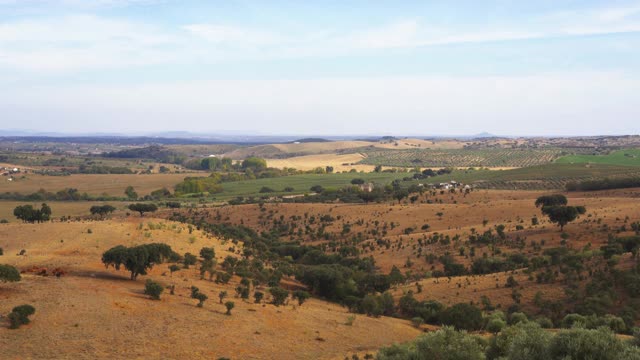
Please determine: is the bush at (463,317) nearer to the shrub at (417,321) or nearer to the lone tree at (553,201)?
the shrub at (417,321)

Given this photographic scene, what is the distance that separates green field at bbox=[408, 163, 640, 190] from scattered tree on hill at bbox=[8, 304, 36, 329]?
113581 millimetres

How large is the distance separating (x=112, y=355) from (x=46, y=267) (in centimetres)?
1910

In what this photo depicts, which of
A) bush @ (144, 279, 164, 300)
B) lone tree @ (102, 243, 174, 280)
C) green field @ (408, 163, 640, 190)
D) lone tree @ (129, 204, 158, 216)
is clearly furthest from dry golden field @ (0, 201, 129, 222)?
green field @ (408, 163, 640, 190)

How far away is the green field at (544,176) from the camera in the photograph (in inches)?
5060

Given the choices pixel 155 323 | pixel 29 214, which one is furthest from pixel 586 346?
pixel 29 214

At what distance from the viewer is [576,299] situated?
139 feet

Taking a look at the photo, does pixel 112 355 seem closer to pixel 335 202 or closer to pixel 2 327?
pixel 2 327

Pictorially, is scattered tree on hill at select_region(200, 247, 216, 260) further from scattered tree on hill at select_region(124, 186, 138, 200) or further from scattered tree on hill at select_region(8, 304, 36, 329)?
scattered tree on hill at select_region(124, 186, 138, 200)

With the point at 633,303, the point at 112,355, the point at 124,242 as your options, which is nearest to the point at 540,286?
the point at 633,303

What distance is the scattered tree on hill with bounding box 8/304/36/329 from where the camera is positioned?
2891 centimetres

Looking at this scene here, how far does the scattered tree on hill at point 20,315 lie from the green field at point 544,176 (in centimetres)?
11358

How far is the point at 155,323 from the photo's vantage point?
106 ft

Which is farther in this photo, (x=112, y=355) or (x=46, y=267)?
(x=46, y=267)

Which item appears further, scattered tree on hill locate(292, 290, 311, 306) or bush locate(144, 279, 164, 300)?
scattered tree on hill locate(292, 290, 311, 306)
